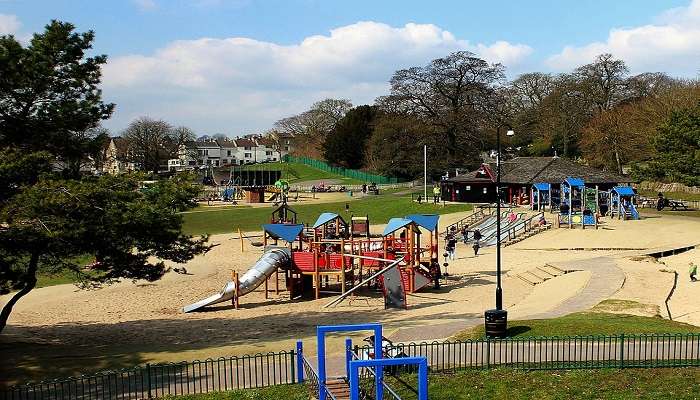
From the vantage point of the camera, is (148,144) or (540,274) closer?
(540,274)

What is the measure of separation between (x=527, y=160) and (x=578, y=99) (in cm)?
3368

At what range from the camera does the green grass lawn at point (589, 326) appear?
20.7 metres

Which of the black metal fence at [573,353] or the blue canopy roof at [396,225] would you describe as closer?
the black metal fence at [573,353]

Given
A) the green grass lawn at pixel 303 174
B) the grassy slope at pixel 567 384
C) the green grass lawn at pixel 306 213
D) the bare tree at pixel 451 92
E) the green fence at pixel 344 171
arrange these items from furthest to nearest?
the green grass lawn at pixel 303 174, the green fence at pixel 344 171, the bare tree at pixel 451 92, the green grass lawn at pixel 306 213, the grassy slope at pixel 567 384

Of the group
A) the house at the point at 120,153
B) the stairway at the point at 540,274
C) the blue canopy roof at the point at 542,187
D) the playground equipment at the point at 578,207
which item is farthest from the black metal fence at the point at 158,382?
the house at the point at 120,153

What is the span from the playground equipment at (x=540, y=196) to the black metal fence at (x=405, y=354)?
38.3 m

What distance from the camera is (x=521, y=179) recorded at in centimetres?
6438

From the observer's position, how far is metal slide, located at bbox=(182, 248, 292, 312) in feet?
103

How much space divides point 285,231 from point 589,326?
54.8ft

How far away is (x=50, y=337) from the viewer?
26.4 m

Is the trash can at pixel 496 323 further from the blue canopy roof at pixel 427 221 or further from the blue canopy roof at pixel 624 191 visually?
the blue canopy roof at pixel 624 191

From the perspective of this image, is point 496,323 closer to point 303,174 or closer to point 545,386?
point 545,386

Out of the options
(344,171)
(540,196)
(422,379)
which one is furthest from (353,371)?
(344,171)

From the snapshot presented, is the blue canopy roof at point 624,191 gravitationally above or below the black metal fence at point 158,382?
above
